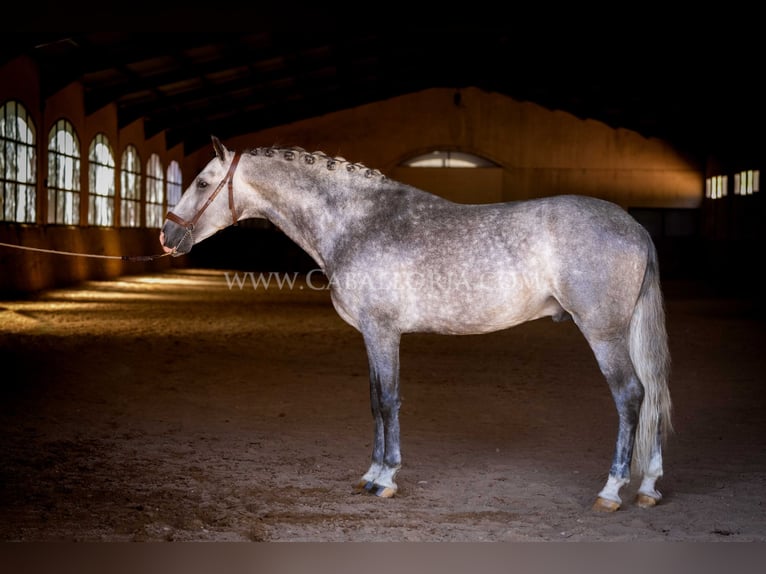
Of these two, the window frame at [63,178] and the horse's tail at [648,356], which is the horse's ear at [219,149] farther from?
the window frame at [63,178]

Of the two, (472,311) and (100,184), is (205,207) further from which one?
(100,184)

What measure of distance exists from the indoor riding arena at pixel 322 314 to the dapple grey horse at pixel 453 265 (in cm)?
4

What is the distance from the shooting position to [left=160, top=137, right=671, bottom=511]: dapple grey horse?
14.7 ft

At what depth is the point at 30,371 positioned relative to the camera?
8477mm

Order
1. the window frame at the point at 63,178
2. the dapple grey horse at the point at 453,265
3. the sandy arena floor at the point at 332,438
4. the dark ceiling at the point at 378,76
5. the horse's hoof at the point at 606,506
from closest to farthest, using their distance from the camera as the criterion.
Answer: the sandy arena floor at the point at 332,438 → the horse's hoof at the point at 606,506 → the dapple grey horse at the point at 453,265 → the dark ceiling at the point at 378,76 → the window frame at the point at 63,178

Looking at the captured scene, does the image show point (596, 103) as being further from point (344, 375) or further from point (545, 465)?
point (545, 465)

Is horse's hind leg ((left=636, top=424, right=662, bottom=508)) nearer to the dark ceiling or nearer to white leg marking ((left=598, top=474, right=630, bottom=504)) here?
white leg marking ((left=598, top=474, right=630, bottom=504))

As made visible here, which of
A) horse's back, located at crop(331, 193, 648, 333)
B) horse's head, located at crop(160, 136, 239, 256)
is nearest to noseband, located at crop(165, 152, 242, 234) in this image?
horse's head, located at crop(160, 136, 239, 256)

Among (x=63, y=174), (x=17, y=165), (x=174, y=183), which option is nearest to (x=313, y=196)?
(x=17, y=165)

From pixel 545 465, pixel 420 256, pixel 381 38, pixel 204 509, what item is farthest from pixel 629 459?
pixel 381 38

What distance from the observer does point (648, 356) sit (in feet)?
15.3

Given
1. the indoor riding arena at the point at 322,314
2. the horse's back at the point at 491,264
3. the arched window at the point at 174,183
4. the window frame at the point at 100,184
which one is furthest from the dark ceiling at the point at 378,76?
the horse's back at the point at 491,264

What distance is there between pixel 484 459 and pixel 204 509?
1.90 m

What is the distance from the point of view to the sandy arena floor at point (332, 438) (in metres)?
4.15
